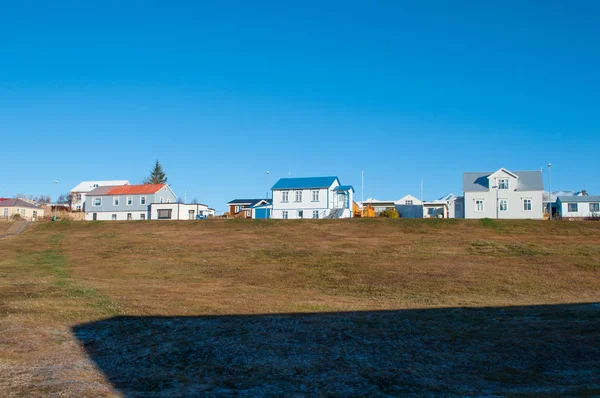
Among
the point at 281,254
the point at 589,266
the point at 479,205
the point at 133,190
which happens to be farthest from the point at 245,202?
the point at 589,266

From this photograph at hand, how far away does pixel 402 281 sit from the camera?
2245 cm

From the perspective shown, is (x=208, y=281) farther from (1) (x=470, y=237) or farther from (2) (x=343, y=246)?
(1) (x=470, y=237)

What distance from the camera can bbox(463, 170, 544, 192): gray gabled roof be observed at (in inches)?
2325

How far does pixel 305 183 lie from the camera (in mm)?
62969

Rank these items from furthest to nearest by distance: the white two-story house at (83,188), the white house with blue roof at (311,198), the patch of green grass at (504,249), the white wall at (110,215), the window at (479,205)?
1. the white two-story house at (83,188)
2. the white wall at (110,215)
3. the white house with blue roof at (311,198)
4. the window at (479,205)
5. the patch of green grass at (504,249)

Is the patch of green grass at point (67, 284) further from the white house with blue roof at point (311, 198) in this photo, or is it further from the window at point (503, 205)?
the window at point (503, 205)

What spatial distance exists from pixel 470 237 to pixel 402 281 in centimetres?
1429

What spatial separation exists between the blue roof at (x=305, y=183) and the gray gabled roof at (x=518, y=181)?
49.1ft

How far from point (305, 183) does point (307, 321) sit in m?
50.0

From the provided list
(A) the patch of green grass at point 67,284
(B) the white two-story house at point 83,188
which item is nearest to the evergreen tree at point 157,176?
(B) the white two-story house at point 83,188

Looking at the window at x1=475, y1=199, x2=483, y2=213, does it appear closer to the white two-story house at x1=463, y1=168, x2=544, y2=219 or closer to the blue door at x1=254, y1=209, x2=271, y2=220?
the white two-story house at x1=463, y1=168, x2=544, y2=219

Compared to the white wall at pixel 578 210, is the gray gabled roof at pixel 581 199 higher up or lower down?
higher up

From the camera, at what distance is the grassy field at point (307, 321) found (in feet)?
29.0

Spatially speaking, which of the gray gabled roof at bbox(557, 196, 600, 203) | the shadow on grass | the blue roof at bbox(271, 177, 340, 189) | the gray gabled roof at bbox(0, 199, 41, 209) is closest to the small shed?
the blue roof at bbox(271, 177, 340, 189)
